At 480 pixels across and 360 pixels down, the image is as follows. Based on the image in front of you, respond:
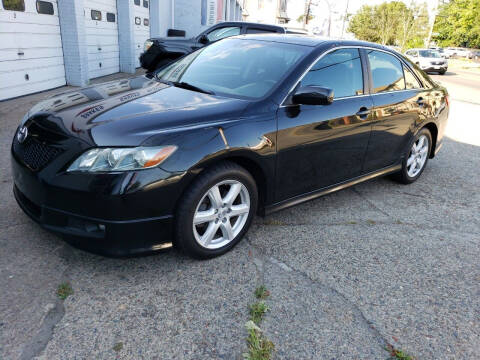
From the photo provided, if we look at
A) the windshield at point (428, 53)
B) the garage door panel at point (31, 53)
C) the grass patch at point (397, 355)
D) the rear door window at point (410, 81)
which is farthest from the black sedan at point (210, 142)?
the windshield at point (428, 53)

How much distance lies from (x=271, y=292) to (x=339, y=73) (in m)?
2.10

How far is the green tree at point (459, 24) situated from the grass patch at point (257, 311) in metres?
70.3

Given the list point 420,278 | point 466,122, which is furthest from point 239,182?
point 466,122

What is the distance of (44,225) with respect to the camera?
103 inches


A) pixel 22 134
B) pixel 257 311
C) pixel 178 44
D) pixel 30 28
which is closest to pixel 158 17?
pixel 178 44

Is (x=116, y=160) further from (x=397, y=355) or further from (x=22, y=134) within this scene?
(x=397, y=355)

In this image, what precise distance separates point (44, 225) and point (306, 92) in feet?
6.89

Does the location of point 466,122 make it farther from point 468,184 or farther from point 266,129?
point 266,129

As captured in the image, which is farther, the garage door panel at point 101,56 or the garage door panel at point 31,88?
the garage door panel at point 101,56

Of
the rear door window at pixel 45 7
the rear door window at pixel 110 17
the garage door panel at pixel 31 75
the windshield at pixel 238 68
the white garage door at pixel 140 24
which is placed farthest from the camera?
the white garage door at pixel 140 24

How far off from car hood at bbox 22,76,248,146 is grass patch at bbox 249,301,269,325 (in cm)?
123

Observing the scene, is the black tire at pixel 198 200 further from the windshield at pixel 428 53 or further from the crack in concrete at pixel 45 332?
the windshield at pixel 428 53

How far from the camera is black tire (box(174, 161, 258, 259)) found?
8.75 feet

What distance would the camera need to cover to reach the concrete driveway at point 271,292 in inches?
87.5
